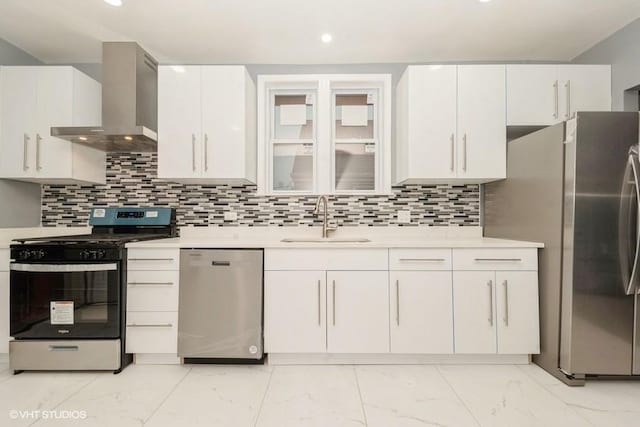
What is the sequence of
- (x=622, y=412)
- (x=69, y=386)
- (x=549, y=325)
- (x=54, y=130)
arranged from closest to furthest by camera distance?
1. (x=622, y=412)
2. (x=69, y=386)
3. (x=549, y=325)
4. (x=54, y=130)

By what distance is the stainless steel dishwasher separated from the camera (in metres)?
2.29

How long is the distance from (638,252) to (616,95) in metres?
1.36

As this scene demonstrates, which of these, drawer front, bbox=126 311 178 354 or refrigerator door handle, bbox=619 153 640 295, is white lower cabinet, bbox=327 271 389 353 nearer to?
drawer front, bbox=126 311 178 354

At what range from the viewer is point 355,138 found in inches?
120

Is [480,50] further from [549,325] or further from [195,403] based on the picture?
[195,403]

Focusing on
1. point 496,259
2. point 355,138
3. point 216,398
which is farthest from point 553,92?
point 216,398

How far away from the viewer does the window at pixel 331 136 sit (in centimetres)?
294

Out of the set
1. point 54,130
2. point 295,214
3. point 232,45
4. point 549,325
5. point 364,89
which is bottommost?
point 549,325

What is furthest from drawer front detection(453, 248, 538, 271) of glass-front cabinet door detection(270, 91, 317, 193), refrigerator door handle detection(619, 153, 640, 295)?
glass-front cabinet door detection(270, 91, 317, 193)

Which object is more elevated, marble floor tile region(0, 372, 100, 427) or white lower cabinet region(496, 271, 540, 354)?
white lower cabinet region(496, 271, 540, 354)

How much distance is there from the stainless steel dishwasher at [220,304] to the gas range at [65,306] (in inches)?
17.5

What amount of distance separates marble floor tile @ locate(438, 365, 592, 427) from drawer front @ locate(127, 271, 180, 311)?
1904 mm

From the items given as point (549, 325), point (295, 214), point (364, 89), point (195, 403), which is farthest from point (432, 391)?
point (364, 89)

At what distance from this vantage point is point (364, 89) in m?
3.03
